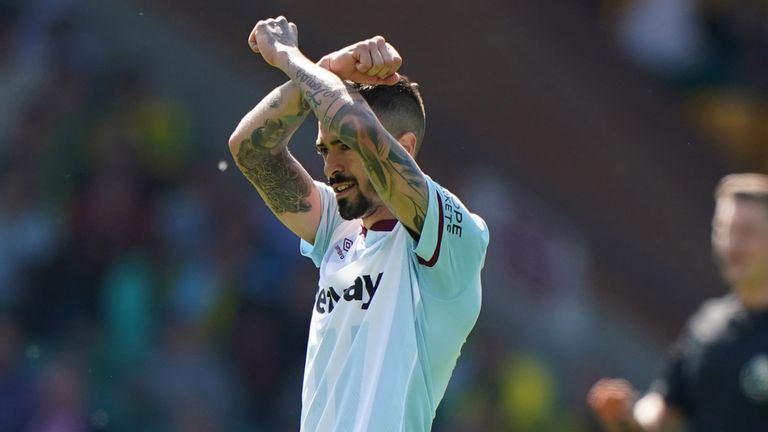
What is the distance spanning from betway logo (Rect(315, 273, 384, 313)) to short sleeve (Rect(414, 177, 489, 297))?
179 millimetres

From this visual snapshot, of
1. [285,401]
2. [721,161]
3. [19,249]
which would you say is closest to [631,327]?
[721,161]

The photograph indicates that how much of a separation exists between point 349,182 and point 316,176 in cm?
603

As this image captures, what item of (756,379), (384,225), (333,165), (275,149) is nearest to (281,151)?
(275,149)

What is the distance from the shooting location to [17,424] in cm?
950

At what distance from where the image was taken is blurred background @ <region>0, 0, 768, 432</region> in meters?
10.3

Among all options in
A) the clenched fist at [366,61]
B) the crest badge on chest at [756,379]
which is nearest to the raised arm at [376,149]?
the clenched fist at [366,61]

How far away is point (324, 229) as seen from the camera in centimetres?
512

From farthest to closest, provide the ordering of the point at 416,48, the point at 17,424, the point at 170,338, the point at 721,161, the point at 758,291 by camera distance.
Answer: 1. the point at 721,161
2. the point at 416,48
3. the point at 170,338
4. the point at 17,424
5. the point at 758,291

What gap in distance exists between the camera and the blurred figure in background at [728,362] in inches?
179

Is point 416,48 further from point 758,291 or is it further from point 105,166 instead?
point 758,291

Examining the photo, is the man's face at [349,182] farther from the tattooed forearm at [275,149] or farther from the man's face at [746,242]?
the man's face at [746,242]

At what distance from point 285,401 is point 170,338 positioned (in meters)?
1.02

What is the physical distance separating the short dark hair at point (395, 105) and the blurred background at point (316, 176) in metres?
4.77

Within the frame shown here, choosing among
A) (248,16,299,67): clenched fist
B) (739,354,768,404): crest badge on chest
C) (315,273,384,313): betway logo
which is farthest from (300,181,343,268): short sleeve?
(739,354,768,404): crest badge on chest
